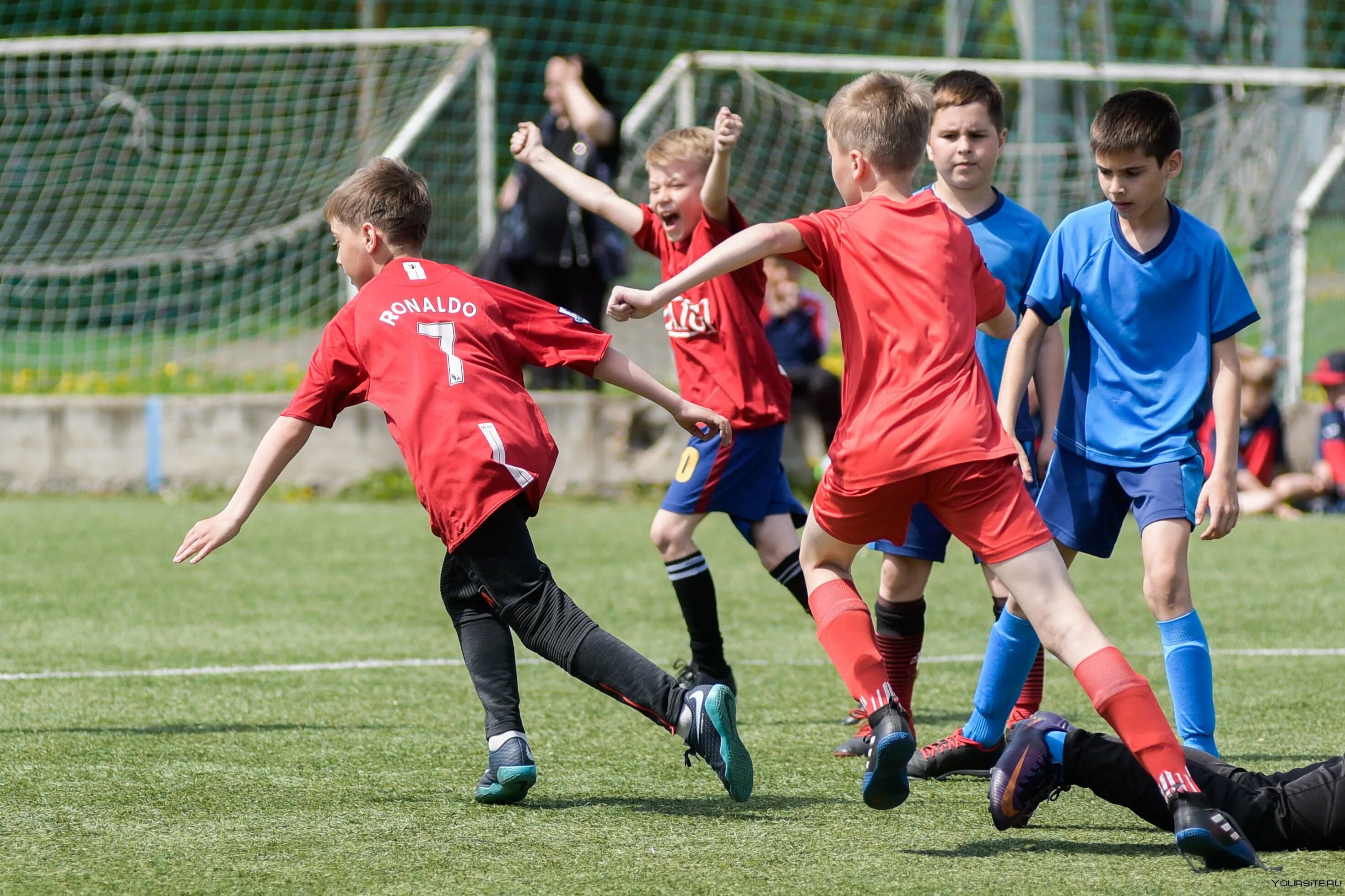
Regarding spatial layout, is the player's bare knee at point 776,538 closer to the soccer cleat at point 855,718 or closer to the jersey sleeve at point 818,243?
the soccer cleat at point 855,718

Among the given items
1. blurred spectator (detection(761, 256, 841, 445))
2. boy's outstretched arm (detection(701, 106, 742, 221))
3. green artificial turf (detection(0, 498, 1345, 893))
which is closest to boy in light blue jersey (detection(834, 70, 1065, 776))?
green artificial turf (detection(0, 498, 1345, 893))

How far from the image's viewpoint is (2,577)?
7.28 metres

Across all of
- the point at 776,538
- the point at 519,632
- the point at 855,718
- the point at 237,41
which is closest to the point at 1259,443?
the point at 776,538

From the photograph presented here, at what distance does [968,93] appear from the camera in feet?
13.9

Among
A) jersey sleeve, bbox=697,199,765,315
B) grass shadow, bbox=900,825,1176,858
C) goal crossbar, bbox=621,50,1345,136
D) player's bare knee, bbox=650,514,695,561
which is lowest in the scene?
grass shadow, bbox=900,825,1176,858

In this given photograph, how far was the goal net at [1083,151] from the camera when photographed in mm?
12297

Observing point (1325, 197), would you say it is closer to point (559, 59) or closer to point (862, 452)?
point (559, 59)

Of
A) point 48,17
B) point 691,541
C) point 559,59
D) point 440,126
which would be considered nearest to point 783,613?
point 691,541

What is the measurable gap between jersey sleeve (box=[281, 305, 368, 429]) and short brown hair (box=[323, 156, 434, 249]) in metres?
0.23

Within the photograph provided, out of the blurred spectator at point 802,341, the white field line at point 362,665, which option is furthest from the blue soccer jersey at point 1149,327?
the blurred spectator at point 802,341

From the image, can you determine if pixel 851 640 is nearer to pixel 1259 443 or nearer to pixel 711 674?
pixel 711 674

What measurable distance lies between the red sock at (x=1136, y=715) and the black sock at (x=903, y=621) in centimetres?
128

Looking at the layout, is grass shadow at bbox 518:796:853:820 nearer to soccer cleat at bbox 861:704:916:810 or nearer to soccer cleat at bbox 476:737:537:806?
soccer cleat at bbox 476:737:537:806

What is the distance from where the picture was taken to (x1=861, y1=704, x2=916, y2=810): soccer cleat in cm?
313
